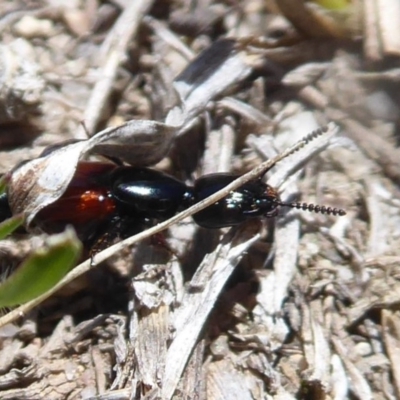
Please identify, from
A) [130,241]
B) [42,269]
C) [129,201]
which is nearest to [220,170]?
[129,201]

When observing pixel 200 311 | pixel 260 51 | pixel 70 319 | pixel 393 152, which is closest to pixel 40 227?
pixel 70 319

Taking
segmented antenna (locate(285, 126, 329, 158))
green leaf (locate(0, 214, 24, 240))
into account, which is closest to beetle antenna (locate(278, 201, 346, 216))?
segmented antenna (locate(285, 126, 329, 158))

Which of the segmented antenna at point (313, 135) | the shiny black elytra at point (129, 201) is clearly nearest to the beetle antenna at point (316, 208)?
the shiny black elytra at point (129, 201)

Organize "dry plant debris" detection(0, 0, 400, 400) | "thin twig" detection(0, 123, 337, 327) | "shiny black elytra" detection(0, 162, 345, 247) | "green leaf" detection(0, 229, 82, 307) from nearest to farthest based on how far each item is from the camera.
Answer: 1. "green leaf" detection(0, 229, 82, 307)
2. "thin twig" detection(0, 123, 337, 327)
3. "dry plant debris" detection(0, 0, 400, 400)
4. "shiny black elytra" detection(0, 162, 345, 247)

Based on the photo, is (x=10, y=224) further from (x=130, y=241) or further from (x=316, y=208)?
(x=316, y=208)

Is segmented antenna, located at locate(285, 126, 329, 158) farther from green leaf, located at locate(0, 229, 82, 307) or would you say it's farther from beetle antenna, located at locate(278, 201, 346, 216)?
green leaf, located at locate(0, 229, 82, 307)

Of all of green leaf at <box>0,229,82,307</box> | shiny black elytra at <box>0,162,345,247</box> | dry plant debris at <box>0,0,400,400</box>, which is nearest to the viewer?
green leaf at <box>0,229,82,307</box>
